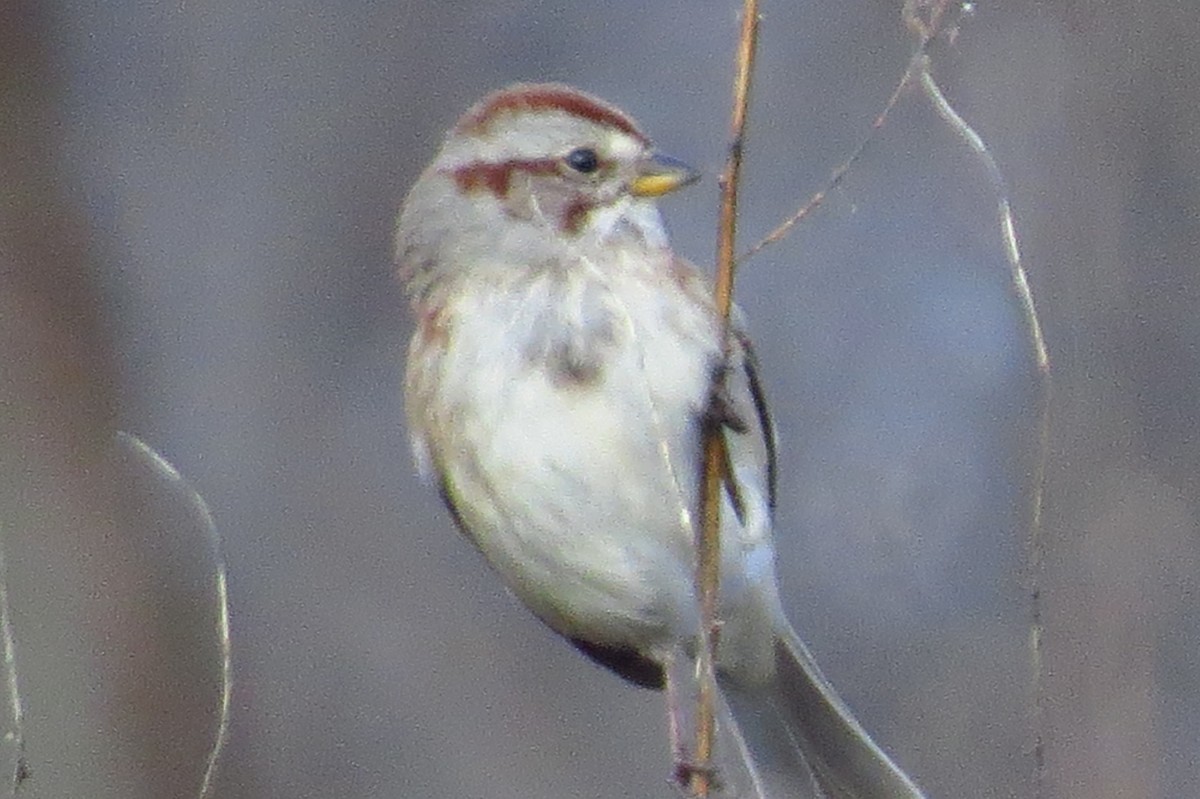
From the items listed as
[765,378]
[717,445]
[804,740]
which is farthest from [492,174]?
[765,378]

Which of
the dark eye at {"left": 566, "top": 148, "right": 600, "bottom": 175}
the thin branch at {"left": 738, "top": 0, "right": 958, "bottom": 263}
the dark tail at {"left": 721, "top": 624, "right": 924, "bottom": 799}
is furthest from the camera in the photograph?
the dark tail at {"left": 721, "top": 624, "right": 924, "bottom": 799}

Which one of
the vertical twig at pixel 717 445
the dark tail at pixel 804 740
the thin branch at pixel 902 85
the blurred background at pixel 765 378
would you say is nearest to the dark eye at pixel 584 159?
the vertical twig at pixel 717 445

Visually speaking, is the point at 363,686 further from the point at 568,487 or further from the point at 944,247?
the point at 568,487

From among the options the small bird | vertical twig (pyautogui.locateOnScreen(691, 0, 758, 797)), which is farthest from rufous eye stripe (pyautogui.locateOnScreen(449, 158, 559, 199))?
vertical twig (pyautogui.locateOnScreen(691, 0, 758, 797))

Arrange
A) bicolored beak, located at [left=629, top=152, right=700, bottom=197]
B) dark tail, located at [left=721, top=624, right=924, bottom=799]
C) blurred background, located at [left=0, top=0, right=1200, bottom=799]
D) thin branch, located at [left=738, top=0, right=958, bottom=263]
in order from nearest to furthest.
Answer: thin branch, located at [left=738, top=0, right=958, bottom=263] < bicolored beak, located at [left=629, top=152, right=700, bottom=197] < dark tail, located at [left=721, top=624, right=924, bottom=799] < blurred background, located at [left=0, top=0, right=1200, bottom=799]

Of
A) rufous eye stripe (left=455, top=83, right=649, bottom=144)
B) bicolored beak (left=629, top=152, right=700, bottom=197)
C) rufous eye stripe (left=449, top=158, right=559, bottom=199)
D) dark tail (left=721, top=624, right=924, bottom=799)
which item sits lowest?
dark tail (left=721, top=624, right=924, bottom=799)

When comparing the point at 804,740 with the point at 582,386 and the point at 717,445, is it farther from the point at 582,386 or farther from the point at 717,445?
the point at 717,445

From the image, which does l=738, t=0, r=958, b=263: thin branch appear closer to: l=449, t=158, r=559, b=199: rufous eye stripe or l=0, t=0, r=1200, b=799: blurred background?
l=449, t=158, r=559, b=199: rufous eye stripe

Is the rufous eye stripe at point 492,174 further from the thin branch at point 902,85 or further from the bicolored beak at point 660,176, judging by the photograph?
the thin branch at point 902,85
